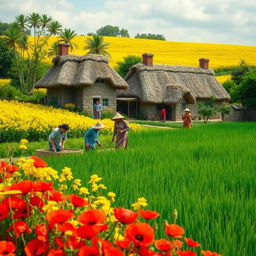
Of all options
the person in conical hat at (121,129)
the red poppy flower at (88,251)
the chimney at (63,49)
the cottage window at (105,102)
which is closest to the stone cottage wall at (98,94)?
the cottage window at (105,102)

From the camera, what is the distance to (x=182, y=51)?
7056 cm

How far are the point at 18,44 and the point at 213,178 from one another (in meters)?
42.7

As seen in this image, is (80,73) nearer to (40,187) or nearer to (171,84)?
(171,84)

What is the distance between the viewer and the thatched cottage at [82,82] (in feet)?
102

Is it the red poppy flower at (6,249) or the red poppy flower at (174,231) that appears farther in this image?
the red poppy flower at (174,231)

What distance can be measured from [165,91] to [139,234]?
34709 mm

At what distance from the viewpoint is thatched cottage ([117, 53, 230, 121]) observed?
115ft

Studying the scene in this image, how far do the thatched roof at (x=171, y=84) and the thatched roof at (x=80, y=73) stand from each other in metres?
3.64

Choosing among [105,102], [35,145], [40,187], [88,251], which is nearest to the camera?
[88,251]

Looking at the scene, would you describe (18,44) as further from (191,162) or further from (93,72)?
(191,162)

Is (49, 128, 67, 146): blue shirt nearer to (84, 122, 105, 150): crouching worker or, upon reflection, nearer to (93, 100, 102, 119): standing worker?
(84, 122, 105, 150): crouching worker

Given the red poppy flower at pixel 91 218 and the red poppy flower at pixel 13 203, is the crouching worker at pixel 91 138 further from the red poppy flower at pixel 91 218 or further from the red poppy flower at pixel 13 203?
the red poppy flower at pixel 91 218

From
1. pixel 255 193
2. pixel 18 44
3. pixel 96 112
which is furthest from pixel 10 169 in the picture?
pixel 18 44

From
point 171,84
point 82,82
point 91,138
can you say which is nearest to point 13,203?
point 91,138
